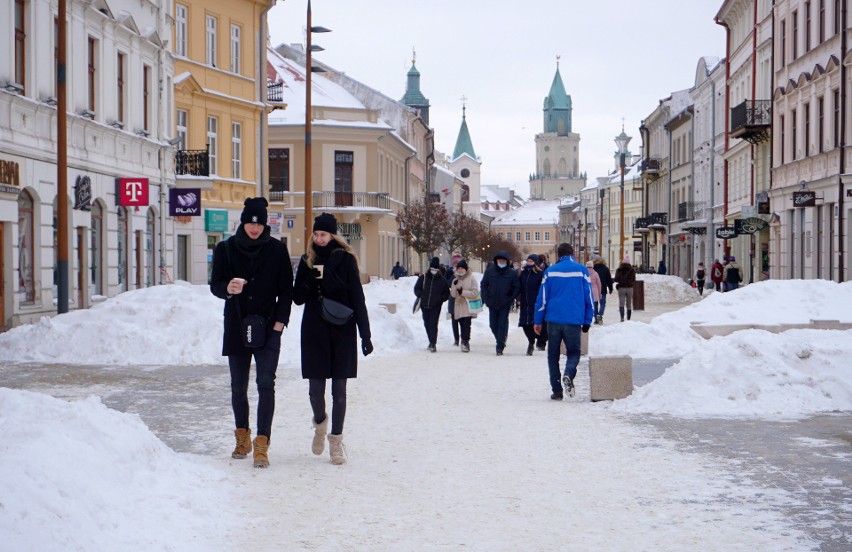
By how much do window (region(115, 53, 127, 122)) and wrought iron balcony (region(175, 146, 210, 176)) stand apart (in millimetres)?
5194

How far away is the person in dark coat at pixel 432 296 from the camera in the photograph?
72.3ft

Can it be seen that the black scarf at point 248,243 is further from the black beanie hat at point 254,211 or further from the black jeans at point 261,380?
the black jeans at point 261,380

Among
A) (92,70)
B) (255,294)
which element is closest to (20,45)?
(92,70)

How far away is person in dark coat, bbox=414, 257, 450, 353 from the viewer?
72.3ft

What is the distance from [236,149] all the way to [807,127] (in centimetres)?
1835

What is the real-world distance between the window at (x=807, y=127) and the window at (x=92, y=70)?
22788 millimetres

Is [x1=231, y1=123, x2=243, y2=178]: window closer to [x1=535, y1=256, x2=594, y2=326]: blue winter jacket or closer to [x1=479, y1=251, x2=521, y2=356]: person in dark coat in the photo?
[x1=479, y1=251, x2=521, y2=356]: person in dark coat

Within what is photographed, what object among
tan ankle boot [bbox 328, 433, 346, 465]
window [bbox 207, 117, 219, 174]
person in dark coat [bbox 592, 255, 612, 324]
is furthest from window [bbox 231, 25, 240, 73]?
tan ankle boot [bbox 328, 433, 346, 465]

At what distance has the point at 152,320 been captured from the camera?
778 inches

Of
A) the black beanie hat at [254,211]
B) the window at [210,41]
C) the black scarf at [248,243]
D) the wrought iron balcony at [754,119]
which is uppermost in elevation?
the window at [210,41]

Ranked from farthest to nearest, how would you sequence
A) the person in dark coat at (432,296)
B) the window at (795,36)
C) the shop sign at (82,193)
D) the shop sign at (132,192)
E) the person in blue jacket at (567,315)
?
1. the window at (795,36)
2. the shop sign at (132,192)
3. the shop sign at (82,193)
4. the person in dark coat at (432,296)
5. the person in blue jacket at (567,315)

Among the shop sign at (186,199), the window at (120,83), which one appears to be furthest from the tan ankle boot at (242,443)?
the shop sign at (186,199)

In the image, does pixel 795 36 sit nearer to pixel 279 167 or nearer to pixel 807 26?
pixel 807 26

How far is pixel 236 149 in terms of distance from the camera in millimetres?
41500
